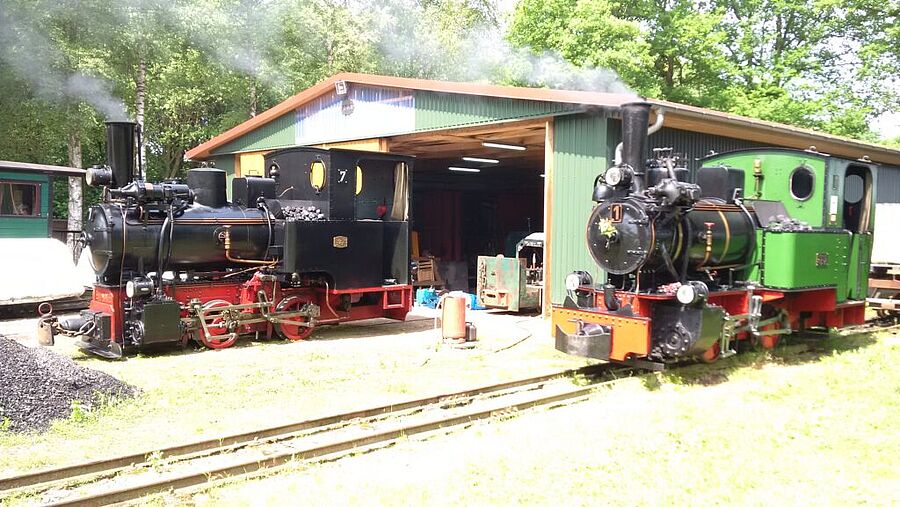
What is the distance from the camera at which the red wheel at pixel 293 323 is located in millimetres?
10305

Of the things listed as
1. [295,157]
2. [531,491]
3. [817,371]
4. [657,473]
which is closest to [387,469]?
[531,491]

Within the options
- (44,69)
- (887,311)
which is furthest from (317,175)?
(44,69)

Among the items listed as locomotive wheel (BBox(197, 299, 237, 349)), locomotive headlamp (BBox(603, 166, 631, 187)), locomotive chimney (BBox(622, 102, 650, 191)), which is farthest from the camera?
locomotive wheel (BBox(197, 299, 237, 349))

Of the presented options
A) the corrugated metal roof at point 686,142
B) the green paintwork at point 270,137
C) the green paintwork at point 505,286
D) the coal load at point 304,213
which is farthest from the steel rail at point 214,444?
the green paintwork at point 270,137

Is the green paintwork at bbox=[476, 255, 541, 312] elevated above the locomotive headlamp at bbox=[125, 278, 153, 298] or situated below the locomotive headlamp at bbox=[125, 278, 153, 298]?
below

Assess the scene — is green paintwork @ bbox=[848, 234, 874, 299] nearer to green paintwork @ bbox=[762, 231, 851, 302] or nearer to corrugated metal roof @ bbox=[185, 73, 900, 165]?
green paintwork @ bbox=[762, 231, 851, 302]

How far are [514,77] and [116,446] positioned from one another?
21.6 m

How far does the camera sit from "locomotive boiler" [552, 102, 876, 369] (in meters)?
7.54

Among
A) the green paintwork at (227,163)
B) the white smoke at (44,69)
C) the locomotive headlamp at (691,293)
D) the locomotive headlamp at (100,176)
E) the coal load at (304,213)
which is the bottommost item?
the locomotive headlamp at (691,293)

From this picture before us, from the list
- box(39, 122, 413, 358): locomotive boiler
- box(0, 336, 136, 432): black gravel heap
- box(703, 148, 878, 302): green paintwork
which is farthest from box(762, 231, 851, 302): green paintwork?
box(0, 336, 136, 432): black gravel heap

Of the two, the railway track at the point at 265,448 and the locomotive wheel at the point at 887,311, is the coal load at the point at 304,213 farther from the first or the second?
the locomotive wheel at the point at 887,311

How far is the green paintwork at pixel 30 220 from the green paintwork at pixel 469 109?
7.02m

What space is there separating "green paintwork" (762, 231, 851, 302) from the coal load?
19.1 feet

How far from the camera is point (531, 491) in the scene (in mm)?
4547
